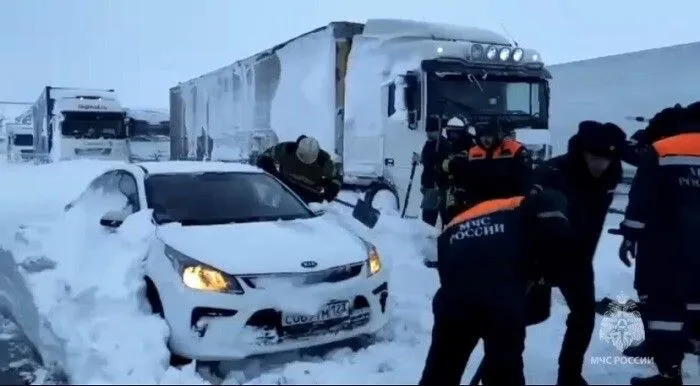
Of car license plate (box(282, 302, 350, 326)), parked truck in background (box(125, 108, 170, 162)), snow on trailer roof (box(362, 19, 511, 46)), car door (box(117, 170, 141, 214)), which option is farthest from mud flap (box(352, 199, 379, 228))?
parked truck in background (box(125, 108, 170, 162))

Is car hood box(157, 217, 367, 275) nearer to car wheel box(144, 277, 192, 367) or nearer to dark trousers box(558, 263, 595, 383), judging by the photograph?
car wheel box(144, 277, 192, 367)

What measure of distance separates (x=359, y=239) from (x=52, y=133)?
25.7 metres

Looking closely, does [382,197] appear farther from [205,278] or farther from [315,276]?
[205,278]

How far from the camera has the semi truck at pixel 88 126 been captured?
26.1m

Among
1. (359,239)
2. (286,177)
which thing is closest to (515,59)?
(286,177)

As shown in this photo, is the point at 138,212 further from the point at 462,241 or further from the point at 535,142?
the point at 535,142

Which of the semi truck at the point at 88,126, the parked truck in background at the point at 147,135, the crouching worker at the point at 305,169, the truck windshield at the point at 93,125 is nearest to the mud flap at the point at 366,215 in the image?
the crouching worker at the point at 305,169

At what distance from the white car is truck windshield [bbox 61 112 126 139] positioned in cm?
2203

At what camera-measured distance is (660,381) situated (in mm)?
4285

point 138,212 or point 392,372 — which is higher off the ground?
point 138,212

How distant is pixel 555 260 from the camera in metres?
2.95

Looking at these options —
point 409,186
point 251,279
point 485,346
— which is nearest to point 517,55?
Answer: point 409,186

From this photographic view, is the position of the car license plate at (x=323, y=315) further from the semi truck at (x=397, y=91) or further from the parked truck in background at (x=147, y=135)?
the parked truck in background at (x=147, y=135)

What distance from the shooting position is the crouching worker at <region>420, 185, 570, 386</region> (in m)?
2.93
